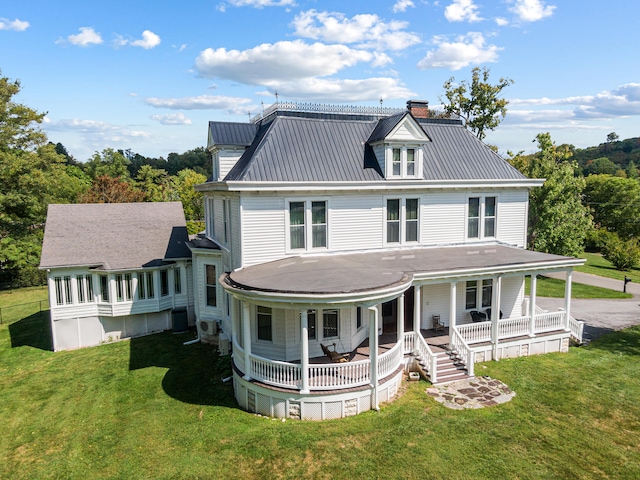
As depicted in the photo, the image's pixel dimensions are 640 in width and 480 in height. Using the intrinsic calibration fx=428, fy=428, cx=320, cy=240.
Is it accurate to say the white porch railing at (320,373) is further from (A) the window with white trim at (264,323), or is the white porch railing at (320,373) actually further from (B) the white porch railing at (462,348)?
(B) the white porch railing at (462,348)

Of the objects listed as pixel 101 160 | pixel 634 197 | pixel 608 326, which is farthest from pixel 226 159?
pixel 101 160

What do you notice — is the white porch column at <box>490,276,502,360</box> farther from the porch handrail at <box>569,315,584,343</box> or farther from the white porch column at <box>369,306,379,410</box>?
the white porch column at <box>369,306,379,410</box>

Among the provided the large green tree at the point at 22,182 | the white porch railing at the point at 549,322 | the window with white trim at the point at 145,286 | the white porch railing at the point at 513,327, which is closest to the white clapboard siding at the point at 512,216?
the white porch railing at the point at 549,322

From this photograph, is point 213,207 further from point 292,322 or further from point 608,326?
point 608,326

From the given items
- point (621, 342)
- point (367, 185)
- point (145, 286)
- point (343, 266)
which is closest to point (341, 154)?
point (367, 185)

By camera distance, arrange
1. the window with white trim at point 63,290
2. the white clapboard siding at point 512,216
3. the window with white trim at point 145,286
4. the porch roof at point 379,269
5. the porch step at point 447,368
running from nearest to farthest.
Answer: the porch roof at point 379,269, the porch step at point 447,368, the white clapboard siding at point 512,216, the window with white trim at point 63,290, the window with white trim at point 145,286
